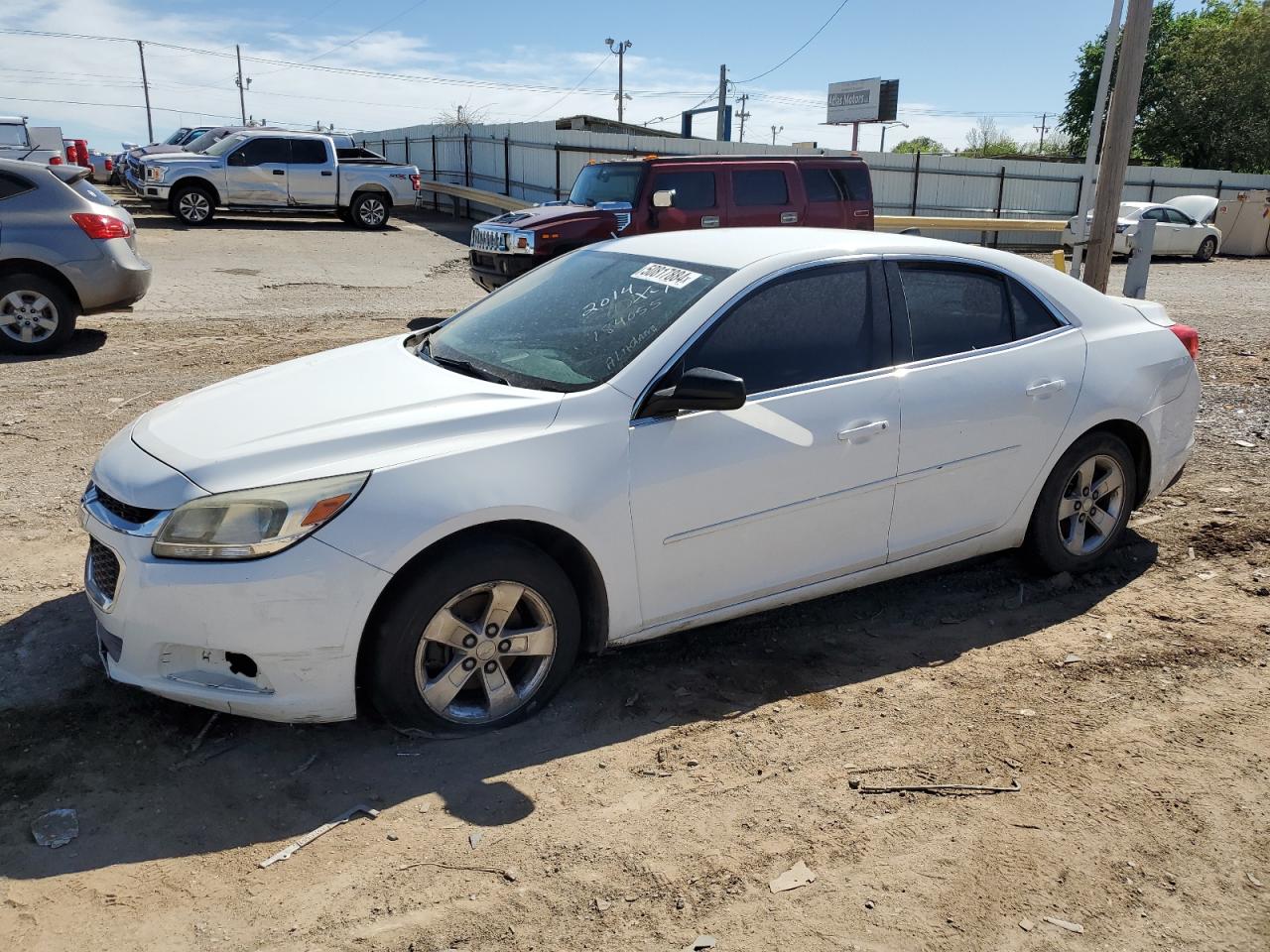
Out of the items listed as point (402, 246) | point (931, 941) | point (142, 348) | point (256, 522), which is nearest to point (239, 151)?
point (402, 246)

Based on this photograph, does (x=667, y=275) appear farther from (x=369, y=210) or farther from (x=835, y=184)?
(x=369, y=210)

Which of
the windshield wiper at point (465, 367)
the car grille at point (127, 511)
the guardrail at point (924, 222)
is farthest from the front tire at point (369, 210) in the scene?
the car grille at point (127, 511)

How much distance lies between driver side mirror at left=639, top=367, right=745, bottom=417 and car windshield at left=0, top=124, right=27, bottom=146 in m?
21.0

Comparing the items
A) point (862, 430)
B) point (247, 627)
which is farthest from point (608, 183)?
point (247, 627)

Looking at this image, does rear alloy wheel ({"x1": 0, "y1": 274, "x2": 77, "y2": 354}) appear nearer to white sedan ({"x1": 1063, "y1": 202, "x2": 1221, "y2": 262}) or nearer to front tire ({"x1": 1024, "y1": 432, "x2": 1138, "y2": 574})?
front tire ({"x1": 1024, "y1": 432, "x2": 1138, "y2": 574})

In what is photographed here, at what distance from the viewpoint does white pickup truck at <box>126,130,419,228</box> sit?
21.4 m

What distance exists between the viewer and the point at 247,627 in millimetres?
3127

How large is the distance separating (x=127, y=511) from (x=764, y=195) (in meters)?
10.5

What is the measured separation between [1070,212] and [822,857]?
30.4 m

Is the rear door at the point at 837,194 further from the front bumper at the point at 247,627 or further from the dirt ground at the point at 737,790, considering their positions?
the front bumper at the point at 247,627

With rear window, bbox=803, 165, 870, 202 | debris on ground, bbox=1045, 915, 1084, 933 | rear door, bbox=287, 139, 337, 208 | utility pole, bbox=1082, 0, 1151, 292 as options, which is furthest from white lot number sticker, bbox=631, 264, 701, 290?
rear door, bbox=287, 139, 337, 208

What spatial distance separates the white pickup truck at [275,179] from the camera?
842 inches

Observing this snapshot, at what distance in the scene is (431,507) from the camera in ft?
10.6

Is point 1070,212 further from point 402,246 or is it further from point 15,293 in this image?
point 15,293
